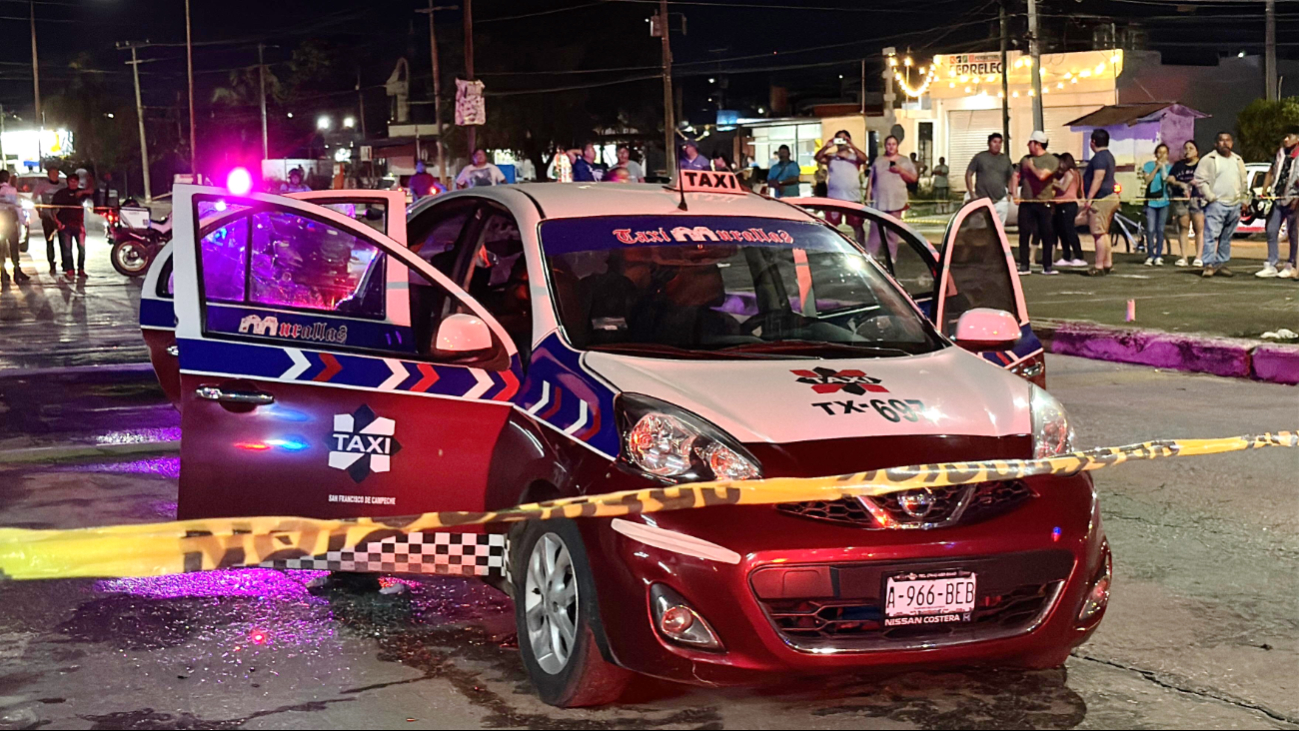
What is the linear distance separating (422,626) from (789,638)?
1.75m

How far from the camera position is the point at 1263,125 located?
1711 inches

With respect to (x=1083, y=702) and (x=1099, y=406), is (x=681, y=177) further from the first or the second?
(x=1099, y=406)

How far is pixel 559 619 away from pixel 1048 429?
162cm

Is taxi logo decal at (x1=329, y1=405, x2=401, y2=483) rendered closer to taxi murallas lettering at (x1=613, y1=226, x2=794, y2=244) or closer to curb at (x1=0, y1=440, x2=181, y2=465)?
taxi murallas lettering at (x1=613, y1=226, x2=794, y2=244)

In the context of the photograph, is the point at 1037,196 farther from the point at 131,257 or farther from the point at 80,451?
the point at 80,451

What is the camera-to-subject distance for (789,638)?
14.0ft

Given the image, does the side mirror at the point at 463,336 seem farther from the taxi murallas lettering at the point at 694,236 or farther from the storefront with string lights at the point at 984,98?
the storefront with string lights at the point at 984,98

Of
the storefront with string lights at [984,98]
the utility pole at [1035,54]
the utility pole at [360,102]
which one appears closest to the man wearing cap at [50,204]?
the utility pole at [1035,54]

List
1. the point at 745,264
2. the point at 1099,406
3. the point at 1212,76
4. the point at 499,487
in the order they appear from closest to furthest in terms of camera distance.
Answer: the point at 499,487 → the point at 745,264 → the point at 1099,406 → the point at 1212,76

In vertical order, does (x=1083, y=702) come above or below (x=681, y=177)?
below

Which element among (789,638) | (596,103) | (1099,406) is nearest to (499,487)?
(789,638)

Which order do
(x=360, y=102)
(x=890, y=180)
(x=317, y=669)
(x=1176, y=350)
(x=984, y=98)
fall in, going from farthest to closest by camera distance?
(x=360, y=102) < (x=984, y=98) < (x=890, y=180) < (x=1176, y=350) < (x=317, y=669)

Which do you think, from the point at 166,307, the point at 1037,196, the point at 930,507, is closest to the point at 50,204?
the point at 1037,196

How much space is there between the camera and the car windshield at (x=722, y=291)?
17.7ft
